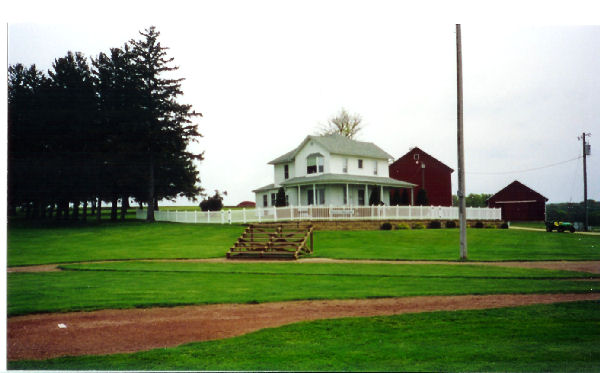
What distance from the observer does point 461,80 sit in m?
14.1

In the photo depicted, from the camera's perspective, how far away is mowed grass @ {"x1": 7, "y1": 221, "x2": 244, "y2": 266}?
44.8ft

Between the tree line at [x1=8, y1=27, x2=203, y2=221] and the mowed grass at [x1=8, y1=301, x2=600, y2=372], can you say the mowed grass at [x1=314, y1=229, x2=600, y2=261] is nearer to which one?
the tree line at [x1=8, y1=27, x2=203, y2=221]

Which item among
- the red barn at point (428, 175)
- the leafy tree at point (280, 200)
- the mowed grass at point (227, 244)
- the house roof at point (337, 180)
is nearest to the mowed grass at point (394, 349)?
the mowed grass at point (227, 244)

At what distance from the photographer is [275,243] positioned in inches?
709

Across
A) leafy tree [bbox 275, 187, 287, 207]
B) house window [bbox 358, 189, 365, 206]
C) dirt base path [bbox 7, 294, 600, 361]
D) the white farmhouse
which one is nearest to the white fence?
→ the white farmhouse

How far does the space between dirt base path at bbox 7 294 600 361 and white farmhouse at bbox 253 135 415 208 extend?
20121 mm

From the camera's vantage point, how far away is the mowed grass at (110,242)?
1366 centimetres

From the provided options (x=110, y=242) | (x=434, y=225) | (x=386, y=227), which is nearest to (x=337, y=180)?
(x=386, y=227)

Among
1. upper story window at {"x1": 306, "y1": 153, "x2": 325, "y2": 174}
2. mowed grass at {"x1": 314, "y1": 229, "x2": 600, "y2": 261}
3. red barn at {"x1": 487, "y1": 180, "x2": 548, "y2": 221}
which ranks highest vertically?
upper story window at {"x1": 306, "y1": 153, "x2": 325, "y2": 174}

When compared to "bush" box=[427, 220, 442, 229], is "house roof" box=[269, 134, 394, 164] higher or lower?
higher

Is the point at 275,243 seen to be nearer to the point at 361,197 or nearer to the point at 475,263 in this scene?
the point at 475,263

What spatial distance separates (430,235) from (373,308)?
15167mm

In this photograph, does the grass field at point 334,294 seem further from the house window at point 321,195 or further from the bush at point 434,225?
the house window at point 321,195

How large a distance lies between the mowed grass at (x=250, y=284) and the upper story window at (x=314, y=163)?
17.3 m
